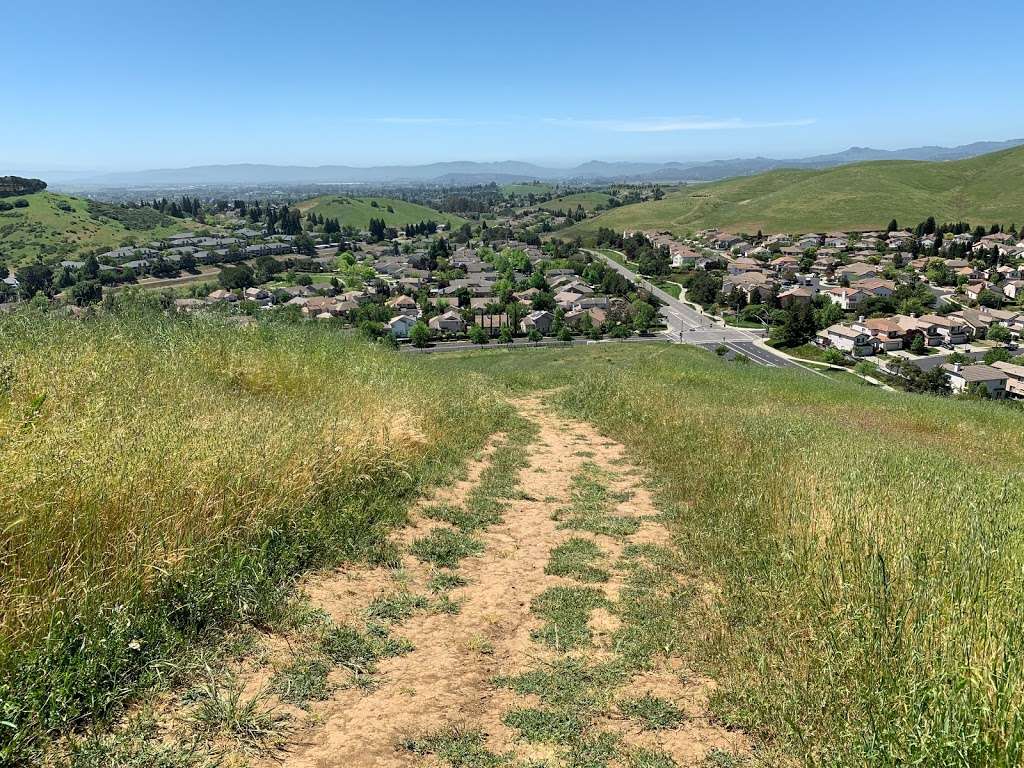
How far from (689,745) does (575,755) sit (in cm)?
64

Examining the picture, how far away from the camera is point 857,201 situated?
5064 inches

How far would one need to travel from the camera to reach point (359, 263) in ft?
376

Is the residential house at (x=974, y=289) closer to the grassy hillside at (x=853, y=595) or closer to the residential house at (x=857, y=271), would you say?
the residential house at (x=857, y=271)

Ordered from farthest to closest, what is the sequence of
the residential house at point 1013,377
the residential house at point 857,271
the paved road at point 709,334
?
the residential house at point 857,271 < the paved road at point 709,334 < the residential house at point 1013,377

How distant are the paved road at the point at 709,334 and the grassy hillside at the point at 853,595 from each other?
130 ft

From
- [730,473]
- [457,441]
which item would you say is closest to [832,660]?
[730,473]

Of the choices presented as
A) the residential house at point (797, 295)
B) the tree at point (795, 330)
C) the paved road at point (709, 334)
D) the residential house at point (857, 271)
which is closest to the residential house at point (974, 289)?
the residential house at point (857, 271)

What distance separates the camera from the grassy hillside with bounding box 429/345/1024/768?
2541 mm

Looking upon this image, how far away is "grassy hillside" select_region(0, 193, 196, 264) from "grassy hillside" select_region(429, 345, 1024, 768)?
12209cm

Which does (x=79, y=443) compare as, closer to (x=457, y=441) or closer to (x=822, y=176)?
(x=457, y=441)

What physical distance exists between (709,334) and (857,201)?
94810mm

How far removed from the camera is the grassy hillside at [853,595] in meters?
2.54

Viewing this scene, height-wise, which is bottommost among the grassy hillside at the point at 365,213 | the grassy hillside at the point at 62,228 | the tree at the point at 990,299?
the tree at the point at 990,299

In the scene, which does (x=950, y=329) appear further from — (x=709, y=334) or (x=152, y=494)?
(x=152, y=494)
